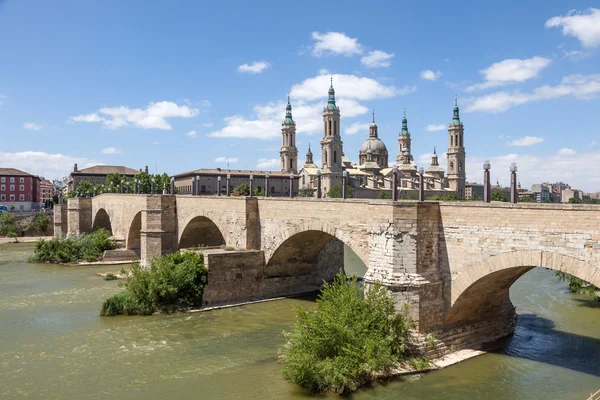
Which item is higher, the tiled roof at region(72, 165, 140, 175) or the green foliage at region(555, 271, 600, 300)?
the tiled roof at region(72, 165, 140, 175)

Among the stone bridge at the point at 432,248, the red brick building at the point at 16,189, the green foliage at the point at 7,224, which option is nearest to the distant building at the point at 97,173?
the red brick building at the point at 16,189

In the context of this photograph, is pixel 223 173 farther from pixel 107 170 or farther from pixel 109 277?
pixel 109 277

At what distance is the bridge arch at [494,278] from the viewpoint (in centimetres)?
1264

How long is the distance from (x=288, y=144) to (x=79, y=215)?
186ft

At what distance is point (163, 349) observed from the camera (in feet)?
56.1

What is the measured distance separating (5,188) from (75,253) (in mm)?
49084

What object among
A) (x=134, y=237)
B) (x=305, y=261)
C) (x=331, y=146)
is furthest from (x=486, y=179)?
(x=331, y=146)

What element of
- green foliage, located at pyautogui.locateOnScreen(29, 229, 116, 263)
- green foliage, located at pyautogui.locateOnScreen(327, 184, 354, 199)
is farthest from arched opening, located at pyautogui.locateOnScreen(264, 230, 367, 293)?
green foliage, located at pyautogui.locateOnScreen(327, 184, 354, 199)

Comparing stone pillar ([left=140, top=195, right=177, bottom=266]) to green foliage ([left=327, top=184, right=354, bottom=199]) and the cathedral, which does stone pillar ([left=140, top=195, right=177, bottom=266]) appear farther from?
the cathedral

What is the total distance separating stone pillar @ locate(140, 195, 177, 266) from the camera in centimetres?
3084

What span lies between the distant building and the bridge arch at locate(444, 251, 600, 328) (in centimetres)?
8882

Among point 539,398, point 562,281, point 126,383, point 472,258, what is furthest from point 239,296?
point 562,281

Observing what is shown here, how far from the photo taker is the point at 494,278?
49.4 feet

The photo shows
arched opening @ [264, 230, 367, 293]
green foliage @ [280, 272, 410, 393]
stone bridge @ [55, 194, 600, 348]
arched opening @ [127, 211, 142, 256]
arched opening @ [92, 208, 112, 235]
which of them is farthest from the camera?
arched opening @ [92, 208, 112, 235]
